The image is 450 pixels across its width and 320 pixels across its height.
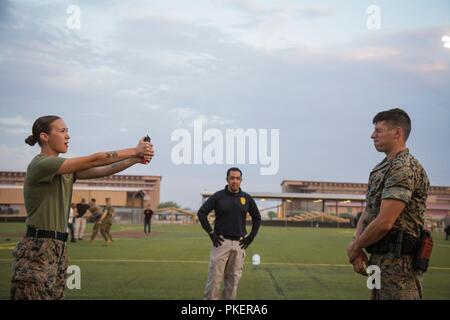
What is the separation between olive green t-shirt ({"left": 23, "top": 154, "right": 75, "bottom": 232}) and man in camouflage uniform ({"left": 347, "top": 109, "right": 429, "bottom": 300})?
245 centimetres

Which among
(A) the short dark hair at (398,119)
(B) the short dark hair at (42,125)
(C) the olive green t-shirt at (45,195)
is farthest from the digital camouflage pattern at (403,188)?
(B) the short dark hair at (42,125)

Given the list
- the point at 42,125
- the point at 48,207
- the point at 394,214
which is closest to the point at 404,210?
the point at 394,214

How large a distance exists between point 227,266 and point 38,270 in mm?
4410

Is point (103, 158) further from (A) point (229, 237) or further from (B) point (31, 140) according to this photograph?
(A) point (229, 237)

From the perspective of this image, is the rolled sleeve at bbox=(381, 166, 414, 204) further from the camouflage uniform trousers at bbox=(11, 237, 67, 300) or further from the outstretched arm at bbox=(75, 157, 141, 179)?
the camouflage uniform trousers at bbox=(11, 237, 67, 300)

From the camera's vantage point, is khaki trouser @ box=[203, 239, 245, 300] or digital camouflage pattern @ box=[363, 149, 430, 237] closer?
digital camouflage pattern @ box=[363, 149, 430, 237]

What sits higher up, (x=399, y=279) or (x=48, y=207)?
(x=48, y=207)

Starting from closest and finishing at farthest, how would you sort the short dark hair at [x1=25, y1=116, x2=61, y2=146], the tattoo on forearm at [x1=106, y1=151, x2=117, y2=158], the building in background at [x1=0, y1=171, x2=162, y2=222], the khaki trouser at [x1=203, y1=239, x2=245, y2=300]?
the tattoo on forearm at [x1=106, y1=151, x2=117, y2=158]
the short dark hair at [x1=25, y1=116, x2=61, y2=146]
the khaki trouser at [x1=203, y1=239, x2=245, y2=300]
the building in background at [x1=0, y1=171, x2=162, y2=222]

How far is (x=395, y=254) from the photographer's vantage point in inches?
175

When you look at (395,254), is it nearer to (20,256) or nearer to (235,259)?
(20,256)

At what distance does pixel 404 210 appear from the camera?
453 cm

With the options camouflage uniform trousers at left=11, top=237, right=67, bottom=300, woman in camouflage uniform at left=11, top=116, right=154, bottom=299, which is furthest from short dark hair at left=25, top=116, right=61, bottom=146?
camouflage uniform trousers at left=11, top=237, right=67, bottom=300

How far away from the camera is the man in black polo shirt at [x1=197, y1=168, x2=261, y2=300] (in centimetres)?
815
